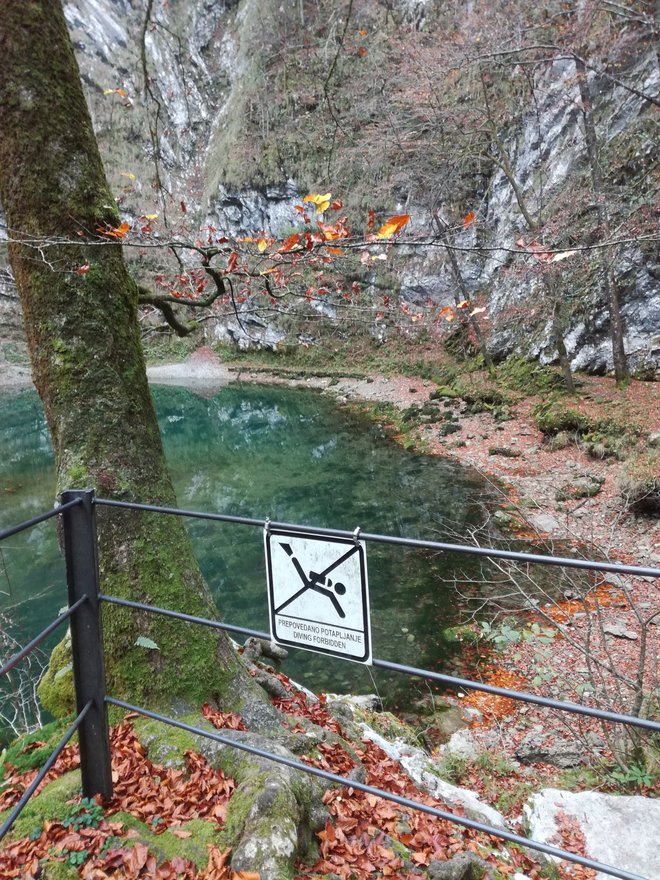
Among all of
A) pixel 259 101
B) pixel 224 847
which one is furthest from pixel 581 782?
pixel 259 101

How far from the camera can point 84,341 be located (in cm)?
283

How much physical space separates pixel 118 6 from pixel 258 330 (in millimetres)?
28553

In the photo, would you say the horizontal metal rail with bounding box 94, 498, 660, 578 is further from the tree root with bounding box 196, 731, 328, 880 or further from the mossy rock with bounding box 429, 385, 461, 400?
the mossy rock with bounding box 429, 385, 461, 400

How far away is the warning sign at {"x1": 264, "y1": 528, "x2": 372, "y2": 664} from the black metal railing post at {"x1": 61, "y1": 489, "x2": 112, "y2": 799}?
2.25 feet

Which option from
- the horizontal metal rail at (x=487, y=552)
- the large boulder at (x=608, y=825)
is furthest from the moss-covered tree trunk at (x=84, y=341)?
the large boulder at (x=608, y=825)

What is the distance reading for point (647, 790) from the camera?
3.44m

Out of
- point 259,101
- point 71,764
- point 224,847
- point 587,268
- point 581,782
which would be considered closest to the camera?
point 224,847

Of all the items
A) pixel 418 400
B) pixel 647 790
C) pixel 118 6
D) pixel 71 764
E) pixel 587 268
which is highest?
pixel 118 6

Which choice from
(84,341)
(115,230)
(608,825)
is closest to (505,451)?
(608,825)

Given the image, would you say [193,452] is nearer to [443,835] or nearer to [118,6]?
[443,835]

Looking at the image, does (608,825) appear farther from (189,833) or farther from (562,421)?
(562,421)

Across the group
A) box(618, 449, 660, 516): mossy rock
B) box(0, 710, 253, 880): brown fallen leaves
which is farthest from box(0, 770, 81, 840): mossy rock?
box(618, 449, 660, 516): mossy rock

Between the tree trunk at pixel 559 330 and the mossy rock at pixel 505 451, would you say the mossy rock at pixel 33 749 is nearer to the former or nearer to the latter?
the mossy rock at pixel 505 451

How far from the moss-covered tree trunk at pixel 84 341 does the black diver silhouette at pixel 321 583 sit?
1559mm
